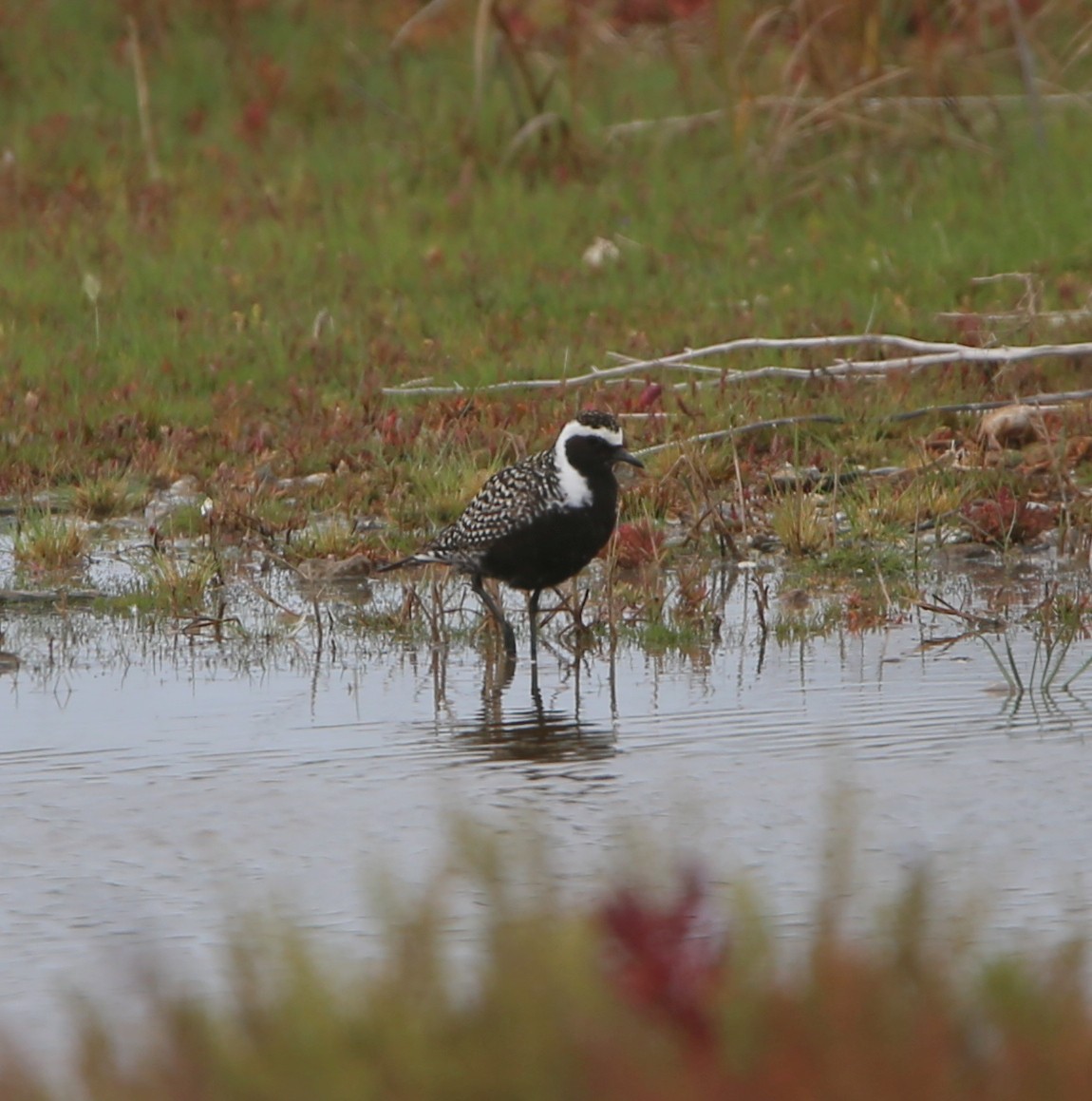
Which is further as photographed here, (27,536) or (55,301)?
(55,301)

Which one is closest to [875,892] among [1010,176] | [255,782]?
[255,782]

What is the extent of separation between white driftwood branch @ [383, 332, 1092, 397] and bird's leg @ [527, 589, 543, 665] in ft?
6.61

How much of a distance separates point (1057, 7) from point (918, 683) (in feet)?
32.5

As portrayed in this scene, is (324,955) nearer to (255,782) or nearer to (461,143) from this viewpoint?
(255,782)

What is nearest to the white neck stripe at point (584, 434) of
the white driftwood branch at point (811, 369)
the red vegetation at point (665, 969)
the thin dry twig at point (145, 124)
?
the white driftwood branch at point (811, 369)

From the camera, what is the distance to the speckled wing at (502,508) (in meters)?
8.75

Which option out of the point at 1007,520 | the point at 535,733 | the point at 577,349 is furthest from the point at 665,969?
the point at 577,349

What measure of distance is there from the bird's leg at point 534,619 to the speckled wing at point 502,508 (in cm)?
28

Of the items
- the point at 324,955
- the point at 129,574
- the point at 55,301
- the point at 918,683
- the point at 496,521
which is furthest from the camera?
the point at 55,301

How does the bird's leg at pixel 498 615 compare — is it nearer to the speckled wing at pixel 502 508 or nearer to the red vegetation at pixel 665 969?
the speckled wing at pixel 502 508

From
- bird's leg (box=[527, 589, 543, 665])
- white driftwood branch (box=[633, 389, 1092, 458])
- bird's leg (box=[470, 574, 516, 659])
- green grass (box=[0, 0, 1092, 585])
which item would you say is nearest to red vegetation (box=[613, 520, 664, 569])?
green grass (box=[0, 0, 1092, 585])

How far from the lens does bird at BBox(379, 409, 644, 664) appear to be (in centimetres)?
871

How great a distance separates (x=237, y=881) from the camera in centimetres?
600

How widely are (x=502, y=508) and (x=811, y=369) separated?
2.85 m
